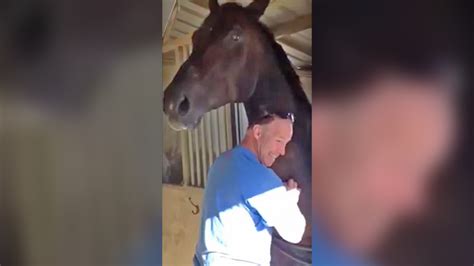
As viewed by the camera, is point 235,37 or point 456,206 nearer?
point 456,206

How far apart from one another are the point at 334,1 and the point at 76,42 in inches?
40.0

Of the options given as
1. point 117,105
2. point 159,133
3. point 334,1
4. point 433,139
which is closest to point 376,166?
point 433,139

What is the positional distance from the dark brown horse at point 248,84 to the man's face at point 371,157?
6cm

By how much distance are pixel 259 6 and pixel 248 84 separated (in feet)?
1.01

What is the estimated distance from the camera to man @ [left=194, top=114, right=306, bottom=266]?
2.37 metres

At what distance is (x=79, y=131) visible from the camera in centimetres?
237

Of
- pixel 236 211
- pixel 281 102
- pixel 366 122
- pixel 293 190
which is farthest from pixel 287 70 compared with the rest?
pixel 236 211

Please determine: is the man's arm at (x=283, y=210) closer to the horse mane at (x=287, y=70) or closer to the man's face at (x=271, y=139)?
the man's face at (x=271, y=139)

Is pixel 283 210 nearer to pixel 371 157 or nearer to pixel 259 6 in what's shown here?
pixel 371 157

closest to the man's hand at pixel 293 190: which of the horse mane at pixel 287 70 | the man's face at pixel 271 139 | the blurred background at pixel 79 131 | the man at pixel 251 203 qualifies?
the man at pixel 251 203

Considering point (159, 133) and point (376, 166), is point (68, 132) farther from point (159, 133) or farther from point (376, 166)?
point (376, 166)

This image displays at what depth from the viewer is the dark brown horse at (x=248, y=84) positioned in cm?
237

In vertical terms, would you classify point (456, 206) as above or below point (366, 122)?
below

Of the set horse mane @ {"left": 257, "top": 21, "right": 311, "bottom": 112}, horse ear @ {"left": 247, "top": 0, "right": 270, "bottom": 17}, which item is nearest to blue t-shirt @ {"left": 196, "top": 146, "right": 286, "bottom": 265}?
horse mane @ {"left": 257, "top": 21, "right": 311, "bottom": 112}
